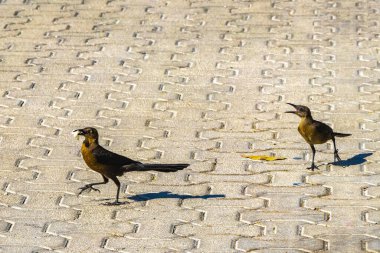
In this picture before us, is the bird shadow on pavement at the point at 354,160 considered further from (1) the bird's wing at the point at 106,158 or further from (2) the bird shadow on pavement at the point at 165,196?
(1) the bird's wing at the point at 106,158

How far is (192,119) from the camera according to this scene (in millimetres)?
11523

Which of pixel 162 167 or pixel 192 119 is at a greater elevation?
pixel 192 119

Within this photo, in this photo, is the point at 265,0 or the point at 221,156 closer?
the point at 221,156

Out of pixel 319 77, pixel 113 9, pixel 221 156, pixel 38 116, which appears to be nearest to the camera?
pixel 221 156

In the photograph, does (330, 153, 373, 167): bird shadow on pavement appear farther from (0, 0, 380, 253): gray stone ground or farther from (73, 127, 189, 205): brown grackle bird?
(73, 127, 189, 205): brown grackle bird

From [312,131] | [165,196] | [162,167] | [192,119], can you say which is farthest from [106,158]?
[192,119]

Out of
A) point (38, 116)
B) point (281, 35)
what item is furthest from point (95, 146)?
point (281, 35)

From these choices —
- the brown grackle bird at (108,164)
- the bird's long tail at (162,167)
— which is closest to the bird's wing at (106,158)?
the brown grackle bird at (108,164)

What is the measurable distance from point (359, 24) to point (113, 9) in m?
3.61

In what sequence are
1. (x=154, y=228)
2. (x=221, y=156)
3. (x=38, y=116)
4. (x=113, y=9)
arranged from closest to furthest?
1. (x=154, y=228)
2. (x=221, y=156)
3. (x=38, y=116)
4. (x=113, y=9)

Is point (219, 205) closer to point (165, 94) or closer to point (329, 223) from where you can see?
point (329, 223)

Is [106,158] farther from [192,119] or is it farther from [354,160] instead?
[354,160]

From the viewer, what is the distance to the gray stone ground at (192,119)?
888 cm

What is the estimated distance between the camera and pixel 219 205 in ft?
30.7
